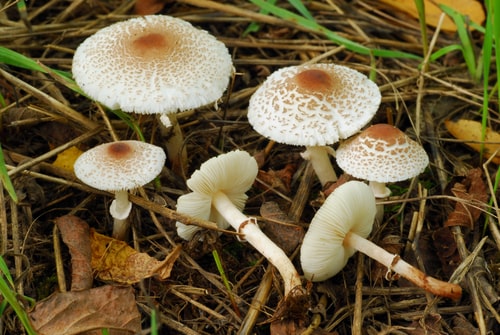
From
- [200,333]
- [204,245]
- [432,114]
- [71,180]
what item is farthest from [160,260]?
[432,114]

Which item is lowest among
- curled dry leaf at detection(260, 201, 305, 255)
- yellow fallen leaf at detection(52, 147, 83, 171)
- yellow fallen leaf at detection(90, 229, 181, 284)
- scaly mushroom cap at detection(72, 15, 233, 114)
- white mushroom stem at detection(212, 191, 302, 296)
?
yellow fallen leaf at detection(90, 229, 181, 284)

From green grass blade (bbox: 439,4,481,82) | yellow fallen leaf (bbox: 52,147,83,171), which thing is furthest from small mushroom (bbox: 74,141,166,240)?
green grass blade (bbox: 439,4,481,82)

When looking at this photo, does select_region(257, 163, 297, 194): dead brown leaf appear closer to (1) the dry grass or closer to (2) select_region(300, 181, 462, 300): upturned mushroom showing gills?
(1) the dry grass

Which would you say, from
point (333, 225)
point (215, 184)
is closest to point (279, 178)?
point (215, 184)

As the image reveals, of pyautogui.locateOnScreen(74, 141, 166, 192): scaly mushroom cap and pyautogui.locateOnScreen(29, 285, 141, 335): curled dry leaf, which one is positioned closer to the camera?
pyautogui.locateOnScreen(29, 285, 141, 335): curled dry leaf

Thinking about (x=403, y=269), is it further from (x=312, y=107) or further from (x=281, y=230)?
A: (x=312, y=107)

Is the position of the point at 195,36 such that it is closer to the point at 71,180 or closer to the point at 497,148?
the point at 71,180

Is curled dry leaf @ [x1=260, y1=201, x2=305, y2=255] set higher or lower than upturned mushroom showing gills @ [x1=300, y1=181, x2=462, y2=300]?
lower

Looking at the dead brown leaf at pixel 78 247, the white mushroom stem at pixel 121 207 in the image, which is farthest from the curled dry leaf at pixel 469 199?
the dead brown leaf at pixel 78 247
